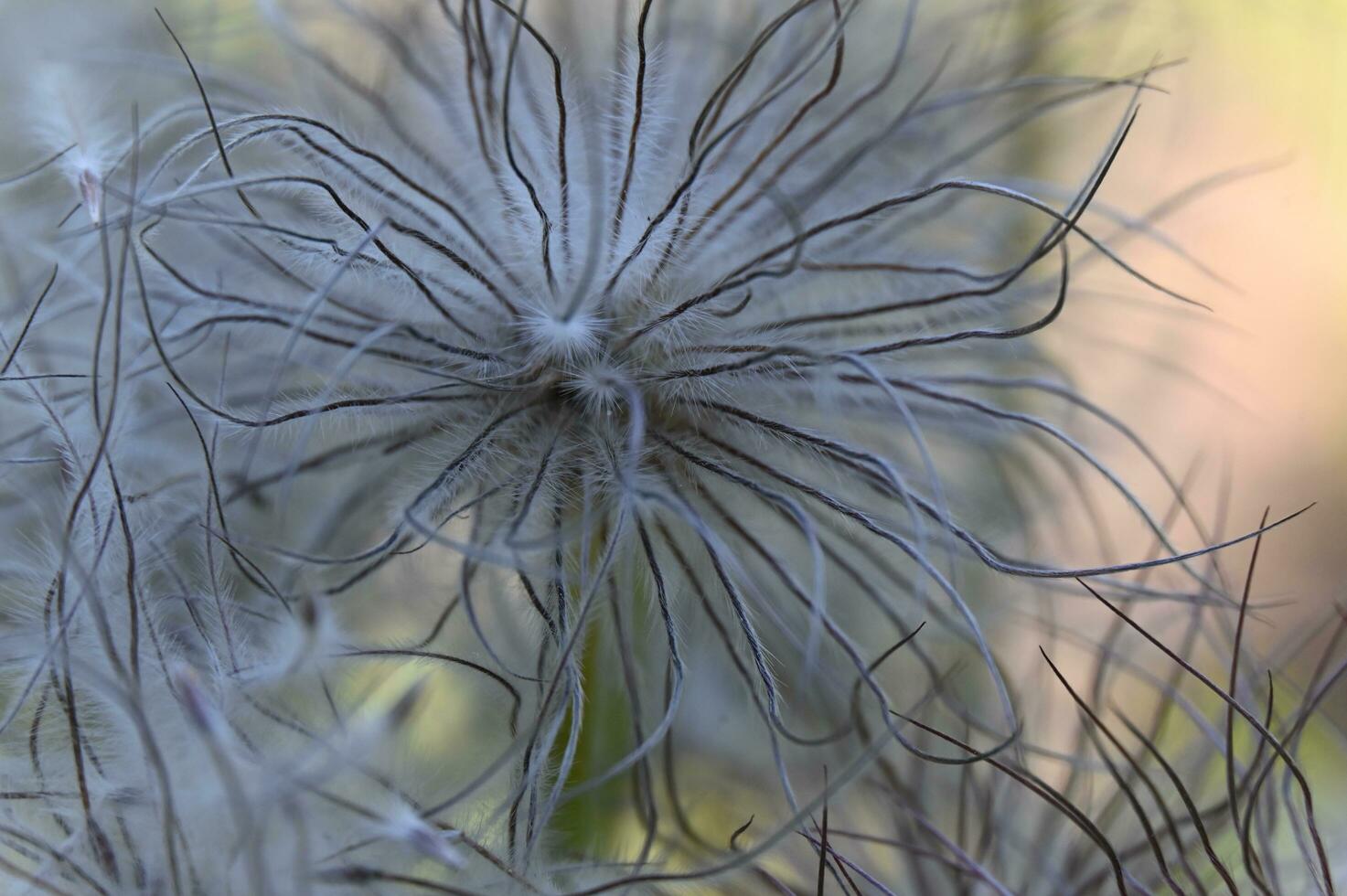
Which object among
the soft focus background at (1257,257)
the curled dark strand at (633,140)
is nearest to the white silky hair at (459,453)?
the curled dark strand at (633,140)

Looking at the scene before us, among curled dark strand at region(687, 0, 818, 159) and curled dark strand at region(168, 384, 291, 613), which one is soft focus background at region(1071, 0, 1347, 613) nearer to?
curled dark strand at region(687, 0, 818, 159)

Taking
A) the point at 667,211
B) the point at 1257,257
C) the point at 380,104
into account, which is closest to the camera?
the point at 667,211

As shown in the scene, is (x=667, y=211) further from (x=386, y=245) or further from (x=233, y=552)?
(x=233, y=552)

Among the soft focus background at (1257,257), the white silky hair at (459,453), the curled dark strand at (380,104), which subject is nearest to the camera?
the white silky hair at (459,453)

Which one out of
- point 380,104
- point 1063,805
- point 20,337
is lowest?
point 1063,805

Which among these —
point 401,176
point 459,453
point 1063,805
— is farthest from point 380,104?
point 1063,805

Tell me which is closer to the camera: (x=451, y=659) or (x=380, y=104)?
(x=451, y=659)

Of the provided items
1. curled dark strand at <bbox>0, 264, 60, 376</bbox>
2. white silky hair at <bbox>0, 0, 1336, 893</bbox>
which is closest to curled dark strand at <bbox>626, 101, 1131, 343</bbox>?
white silky hair at <bbox>0, 0, 1336, 893</bbox>

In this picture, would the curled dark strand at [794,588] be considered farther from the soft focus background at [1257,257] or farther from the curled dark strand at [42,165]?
the soft focus background at [1257,257]
